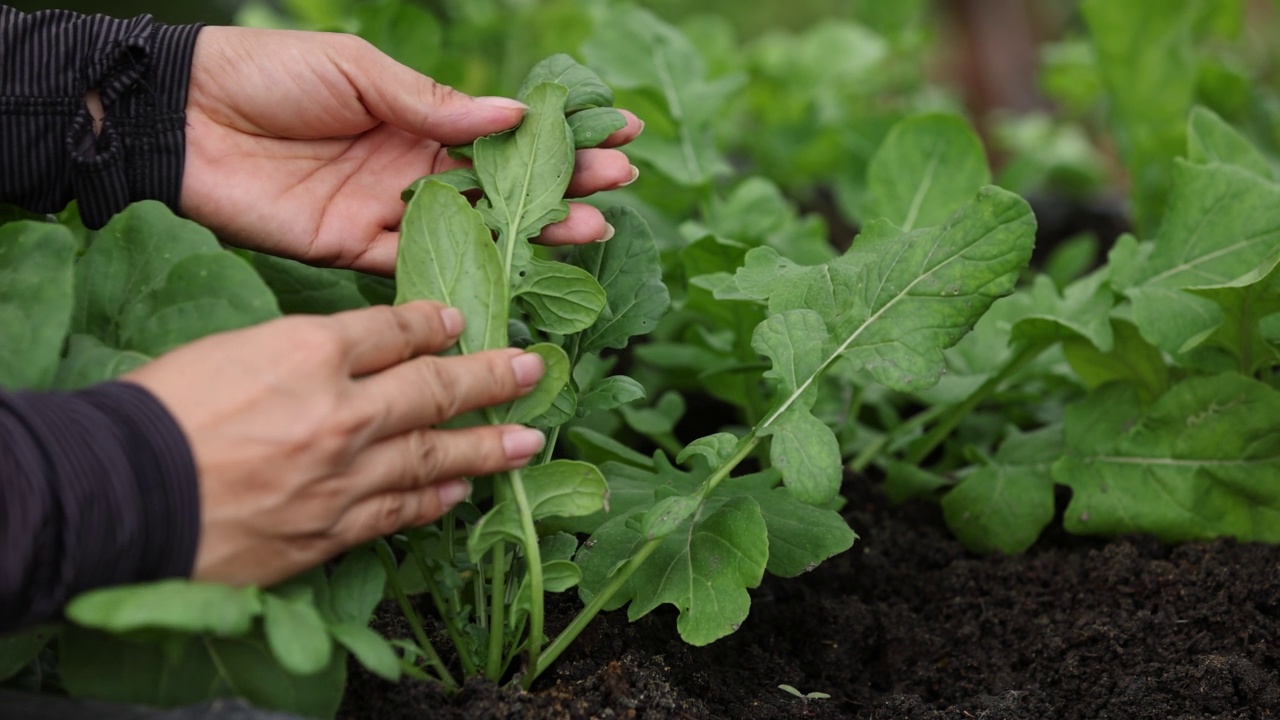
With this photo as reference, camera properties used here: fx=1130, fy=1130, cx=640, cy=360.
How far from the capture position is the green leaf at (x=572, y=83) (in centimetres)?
105

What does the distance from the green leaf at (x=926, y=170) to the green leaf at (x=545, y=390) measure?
729mm

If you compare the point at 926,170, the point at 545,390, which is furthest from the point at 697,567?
the point at 926,170

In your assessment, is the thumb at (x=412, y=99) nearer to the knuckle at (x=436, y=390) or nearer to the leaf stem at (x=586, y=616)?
the knuckle at (x=436, y=390)

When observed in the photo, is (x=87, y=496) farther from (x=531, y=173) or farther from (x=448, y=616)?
(x=531, y=173)

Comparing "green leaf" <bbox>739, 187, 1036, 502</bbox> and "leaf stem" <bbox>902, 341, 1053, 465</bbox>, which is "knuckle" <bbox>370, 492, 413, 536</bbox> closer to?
"green leaf" <bbox>739, 187, 1036, 502</bbox>

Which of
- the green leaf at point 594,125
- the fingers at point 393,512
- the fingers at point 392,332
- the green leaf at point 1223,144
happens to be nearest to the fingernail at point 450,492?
the fingers at point 393,512

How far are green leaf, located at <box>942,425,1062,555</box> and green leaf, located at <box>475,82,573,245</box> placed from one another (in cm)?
62

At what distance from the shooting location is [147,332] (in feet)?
2.94

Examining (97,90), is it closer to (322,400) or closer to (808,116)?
(322,400)

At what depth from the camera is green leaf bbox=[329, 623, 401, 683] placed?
0.78 meters

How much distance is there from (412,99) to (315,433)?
442 mm

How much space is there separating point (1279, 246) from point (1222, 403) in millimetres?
192

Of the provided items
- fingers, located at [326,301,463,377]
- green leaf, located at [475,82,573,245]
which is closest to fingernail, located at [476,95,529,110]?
green leaf, located at [475,82,573,245]

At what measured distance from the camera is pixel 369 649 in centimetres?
79
